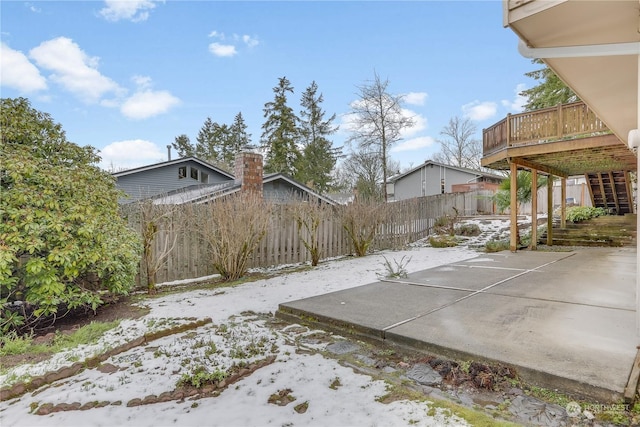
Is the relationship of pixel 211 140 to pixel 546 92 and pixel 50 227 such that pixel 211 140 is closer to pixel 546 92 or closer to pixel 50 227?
pixel 546 92

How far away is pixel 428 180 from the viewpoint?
28.0 m

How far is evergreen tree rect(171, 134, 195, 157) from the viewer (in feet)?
111

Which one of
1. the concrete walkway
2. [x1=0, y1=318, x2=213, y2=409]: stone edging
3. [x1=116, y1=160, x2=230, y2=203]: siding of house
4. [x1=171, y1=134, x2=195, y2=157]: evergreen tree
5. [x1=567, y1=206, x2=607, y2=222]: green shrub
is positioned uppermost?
[x1=171, y1=134, x2=195, y2=157]: evergreen tree

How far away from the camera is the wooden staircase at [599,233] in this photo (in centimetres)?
931

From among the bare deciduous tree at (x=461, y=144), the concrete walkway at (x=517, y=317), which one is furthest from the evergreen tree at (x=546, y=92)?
the concrete walkway at (x=517, y=317)

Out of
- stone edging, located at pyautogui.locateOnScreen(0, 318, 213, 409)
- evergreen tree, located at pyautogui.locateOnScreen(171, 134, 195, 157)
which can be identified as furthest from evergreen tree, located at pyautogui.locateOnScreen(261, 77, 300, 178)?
stone edging, located at pyautogui.locateOnScreen(0, 318, 213, 409)

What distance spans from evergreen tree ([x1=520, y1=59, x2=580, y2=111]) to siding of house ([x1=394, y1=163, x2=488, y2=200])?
8.90m

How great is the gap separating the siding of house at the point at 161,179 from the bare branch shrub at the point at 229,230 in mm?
9864

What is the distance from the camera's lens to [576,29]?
235 centimetres

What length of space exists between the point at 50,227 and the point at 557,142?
947 centimetres

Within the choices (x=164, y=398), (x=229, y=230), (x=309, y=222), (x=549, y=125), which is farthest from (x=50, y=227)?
(x=549, y=125)

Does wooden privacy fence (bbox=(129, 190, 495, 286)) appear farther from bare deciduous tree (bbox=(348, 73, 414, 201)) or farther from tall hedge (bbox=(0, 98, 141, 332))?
bare deciduous tree (bbox=(348, 73, 414, 201))

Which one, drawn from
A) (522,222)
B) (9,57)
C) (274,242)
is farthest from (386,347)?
(522,222)

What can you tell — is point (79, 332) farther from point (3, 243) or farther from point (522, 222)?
point (522, 222)
